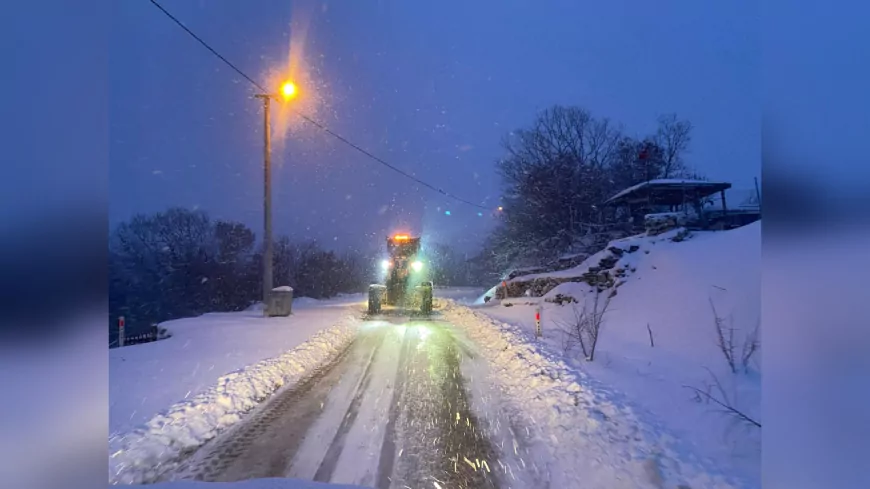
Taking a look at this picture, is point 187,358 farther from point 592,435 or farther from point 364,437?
point 592,435

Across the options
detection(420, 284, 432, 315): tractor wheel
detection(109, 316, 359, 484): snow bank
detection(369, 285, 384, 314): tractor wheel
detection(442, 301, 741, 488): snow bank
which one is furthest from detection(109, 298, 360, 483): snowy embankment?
detection(420, 284, 432, 315): tractor wheel

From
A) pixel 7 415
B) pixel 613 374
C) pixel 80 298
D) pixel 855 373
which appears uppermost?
pixel 80 298

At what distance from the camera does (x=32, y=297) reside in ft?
4.23

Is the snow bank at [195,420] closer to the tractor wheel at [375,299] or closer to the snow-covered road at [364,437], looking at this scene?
the snow-covered road at [364,437]

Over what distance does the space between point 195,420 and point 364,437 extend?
2.02 m

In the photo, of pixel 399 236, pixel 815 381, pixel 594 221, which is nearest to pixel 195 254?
pixel 399 236

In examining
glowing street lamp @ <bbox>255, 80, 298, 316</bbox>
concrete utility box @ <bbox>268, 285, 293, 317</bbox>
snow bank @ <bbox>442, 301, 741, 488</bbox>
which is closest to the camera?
snow bank @ <bbox>442, 301, 741, 488</bbox>

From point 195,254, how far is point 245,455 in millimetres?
18503

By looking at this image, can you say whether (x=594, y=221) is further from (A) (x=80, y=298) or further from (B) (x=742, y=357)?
(A) (x=80, y=298)

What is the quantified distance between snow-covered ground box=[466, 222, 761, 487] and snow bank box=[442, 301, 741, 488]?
2.2 inches

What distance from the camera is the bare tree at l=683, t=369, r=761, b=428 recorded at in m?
5.09

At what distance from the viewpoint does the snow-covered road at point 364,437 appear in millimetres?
4133

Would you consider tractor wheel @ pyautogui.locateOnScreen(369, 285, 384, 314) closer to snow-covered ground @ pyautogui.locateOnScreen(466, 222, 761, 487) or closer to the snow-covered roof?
snow-covered ground @ pyautogui.locateOnScreen(466, 222, 761, 487)

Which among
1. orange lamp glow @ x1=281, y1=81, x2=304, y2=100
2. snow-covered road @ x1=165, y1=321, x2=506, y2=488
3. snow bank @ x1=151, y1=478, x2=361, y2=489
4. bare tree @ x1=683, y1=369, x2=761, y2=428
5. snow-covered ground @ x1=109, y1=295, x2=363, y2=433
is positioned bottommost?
snow-covered ground @ x1=109, y1=295, x2=363, y2=433
